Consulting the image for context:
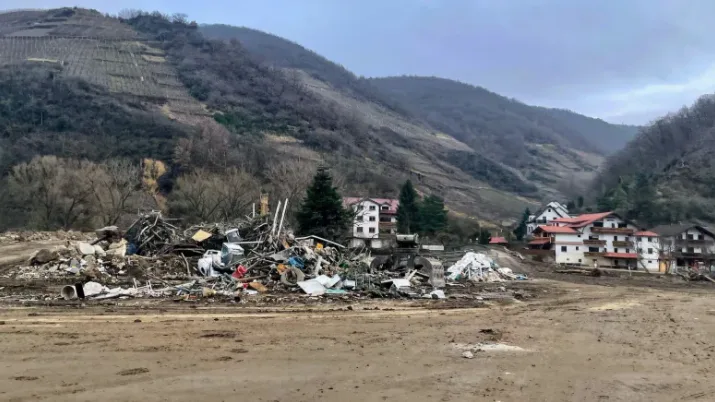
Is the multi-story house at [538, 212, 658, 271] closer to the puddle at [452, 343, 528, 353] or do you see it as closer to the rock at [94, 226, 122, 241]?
the rock at [94, 226, 122, 241]

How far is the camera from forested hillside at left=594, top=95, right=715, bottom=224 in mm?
75812

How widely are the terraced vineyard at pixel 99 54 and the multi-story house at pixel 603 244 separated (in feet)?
258

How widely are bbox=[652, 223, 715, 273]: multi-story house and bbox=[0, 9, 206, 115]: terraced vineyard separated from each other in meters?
88.6

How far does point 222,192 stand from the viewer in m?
49.2

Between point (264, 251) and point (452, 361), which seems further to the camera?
point (264, 251)

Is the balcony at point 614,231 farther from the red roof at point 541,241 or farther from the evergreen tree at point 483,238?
the evergreen tree at point 483,238

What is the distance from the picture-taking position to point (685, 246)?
62719 millimetres

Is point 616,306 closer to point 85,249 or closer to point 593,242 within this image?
point 85,249

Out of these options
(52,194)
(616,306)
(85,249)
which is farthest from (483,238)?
(85,249)

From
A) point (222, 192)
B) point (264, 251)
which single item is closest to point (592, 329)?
point (264, 251)

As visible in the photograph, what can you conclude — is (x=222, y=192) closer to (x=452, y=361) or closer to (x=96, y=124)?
(x=452, y=361)

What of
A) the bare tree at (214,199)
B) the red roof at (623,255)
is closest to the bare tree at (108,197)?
the bare tree at (214,199)

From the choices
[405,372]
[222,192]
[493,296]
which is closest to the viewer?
[405,372]

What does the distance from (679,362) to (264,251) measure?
Answer: 18.0 metres
